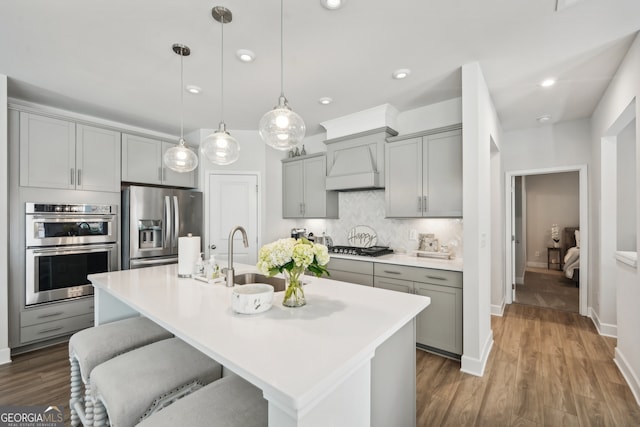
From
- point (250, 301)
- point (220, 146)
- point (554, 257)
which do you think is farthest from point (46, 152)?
point (554, 257)

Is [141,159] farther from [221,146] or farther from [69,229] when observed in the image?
[221,146]

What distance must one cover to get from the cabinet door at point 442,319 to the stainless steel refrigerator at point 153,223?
3046 millimetres

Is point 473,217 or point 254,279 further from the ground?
point 473,217

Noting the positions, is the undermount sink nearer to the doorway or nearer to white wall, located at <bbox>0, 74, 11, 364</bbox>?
white wall, located at <bbox>0, 74, 11, 364</bbox>

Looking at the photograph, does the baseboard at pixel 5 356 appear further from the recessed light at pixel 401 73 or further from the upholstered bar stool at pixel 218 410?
the recessed light at pixel 401 73

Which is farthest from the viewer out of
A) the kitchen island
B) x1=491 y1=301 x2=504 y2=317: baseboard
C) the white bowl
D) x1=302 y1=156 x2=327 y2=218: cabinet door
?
x1=302 y1=156 x2=327 y2=218: cabinet door

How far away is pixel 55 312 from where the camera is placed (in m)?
3.00

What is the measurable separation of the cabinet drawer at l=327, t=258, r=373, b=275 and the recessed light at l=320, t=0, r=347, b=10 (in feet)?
7.84

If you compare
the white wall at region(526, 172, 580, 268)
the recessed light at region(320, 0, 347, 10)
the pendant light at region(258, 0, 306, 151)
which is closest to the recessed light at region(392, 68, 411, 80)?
the recessed light at region(320, 0, 347, 10)

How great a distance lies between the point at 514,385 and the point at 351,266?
1773mm

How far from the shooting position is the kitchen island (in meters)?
0.82

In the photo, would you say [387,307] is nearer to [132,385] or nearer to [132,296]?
[132,385]

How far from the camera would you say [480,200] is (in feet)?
8.18

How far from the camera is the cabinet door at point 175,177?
3925 mm
